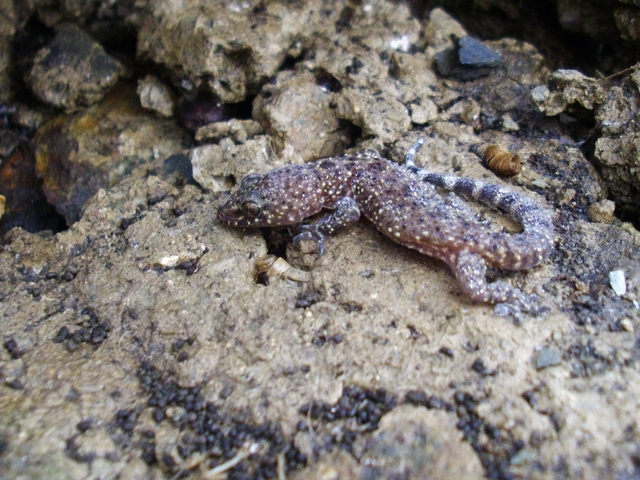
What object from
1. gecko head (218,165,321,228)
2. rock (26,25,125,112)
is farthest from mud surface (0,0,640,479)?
gecko head (218,165,321,228)

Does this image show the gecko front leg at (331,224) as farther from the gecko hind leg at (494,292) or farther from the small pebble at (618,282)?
the small pebble at (618,282)

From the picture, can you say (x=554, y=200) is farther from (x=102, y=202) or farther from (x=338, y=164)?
(x=102, y=202)

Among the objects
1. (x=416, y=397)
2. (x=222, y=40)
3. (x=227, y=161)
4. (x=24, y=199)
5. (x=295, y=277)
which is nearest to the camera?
(x=416, y=397)

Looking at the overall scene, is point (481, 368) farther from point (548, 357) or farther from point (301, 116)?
point (301, 116)

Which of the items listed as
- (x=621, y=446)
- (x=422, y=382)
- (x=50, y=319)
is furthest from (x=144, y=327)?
(x=621, y=446)

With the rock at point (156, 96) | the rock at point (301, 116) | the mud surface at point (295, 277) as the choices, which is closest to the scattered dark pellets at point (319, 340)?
the mud surface at point (295, 277)

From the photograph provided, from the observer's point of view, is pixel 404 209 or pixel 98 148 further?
pixel 98 148

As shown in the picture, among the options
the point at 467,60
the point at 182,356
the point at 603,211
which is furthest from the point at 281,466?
the point at 467,60
